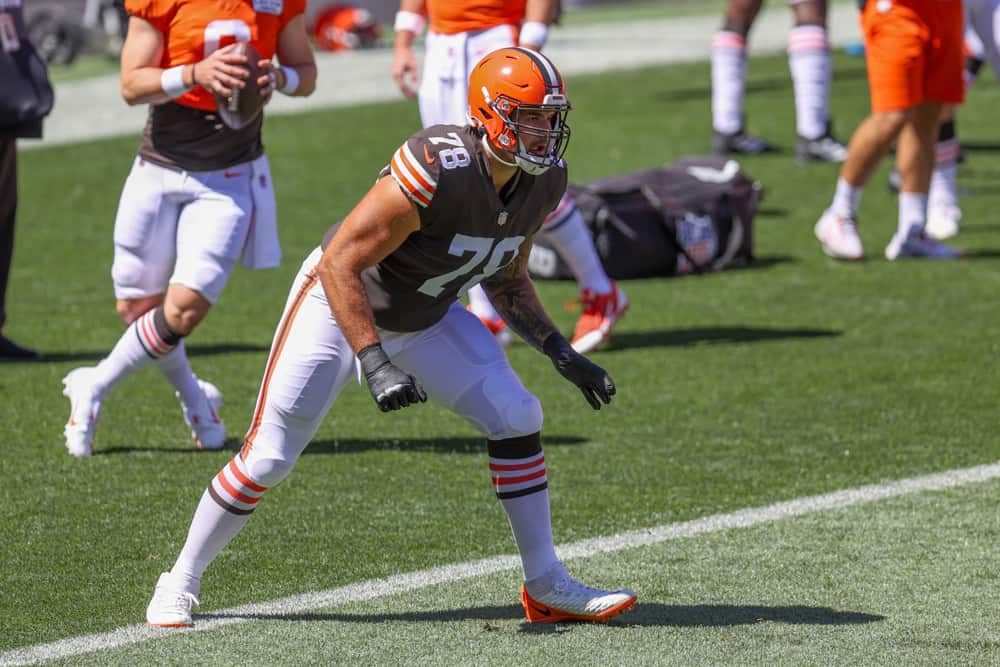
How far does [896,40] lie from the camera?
934cm

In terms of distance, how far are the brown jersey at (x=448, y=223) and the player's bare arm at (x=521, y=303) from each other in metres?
0.16

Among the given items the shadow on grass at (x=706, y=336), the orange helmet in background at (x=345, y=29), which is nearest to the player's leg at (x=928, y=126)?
the shadow on grass at (x=706, y=336)

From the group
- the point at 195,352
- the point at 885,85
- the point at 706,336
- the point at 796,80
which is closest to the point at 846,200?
the point at 885,85

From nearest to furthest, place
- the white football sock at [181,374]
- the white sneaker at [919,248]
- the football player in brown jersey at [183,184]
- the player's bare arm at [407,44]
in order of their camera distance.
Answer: the football player in brown jersey at [183,184] < the white football sock at [181,374] < the player's bare arm at [407,44] < the white sneaker at [919,248]

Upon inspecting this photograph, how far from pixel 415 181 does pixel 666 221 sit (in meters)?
5.65

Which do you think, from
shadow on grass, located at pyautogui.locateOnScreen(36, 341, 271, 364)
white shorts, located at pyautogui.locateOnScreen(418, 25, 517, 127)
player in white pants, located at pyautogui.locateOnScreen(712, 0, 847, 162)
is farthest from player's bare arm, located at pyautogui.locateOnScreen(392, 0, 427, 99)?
player in white pants, located at pyautogui.locateOnScreen(712, 0, 847, 162)

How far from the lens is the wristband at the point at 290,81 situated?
635 centimetres

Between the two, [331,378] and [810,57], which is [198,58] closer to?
[331,378]

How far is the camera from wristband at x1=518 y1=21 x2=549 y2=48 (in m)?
7.96

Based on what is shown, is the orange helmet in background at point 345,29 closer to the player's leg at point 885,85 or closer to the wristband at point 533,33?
the player's leg at point 885,85

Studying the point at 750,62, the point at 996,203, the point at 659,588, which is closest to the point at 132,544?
the point at 659,588

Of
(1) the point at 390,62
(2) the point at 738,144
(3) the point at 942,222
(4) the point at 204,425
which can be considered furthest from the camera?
(1) the point at 390,62

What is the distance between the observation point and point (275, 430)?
460cm

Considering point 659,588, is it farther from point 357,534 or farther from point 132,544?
point 132,544
